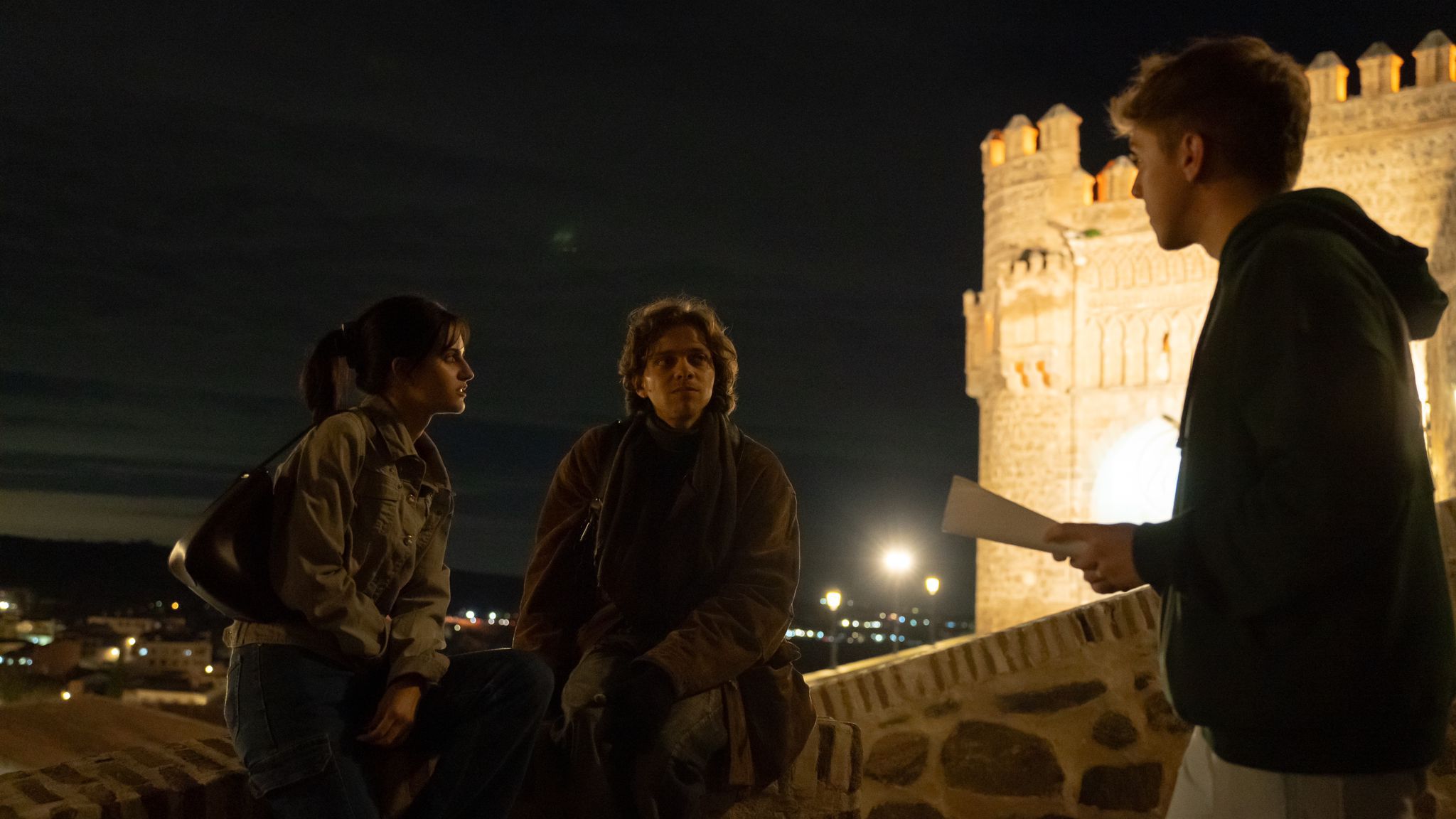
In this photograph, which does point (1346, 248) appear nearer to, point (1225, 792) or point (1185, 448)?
point (1185, 448)

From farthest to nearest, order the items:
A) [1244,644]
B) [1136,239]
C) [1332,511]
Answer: [1136,239] < [1244,644] < [1332,511]

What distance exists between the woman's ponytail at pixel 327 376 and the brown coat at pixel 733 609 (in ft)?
2.14

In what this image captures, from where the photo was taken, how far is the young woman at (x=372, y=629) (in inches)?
95.0

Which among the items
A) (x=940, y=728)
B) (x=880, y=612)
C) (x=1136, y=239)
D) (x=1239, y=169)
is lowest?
(x=880, y=612)

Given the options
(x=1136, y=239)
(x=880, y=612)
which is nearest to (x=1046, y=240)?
(x=1136, y=239)

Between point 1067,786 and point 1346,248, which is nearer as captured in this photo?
point 1346,248

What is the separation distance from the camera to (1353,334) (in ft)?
5.12

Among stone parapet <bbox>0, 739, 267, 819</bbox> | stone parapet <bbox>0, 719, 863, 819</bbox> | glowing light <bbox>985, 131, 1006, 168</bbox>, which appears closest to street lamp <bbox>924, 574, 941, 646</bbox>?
glowing light <bbox>985, 131, 1006, 168</bbox>

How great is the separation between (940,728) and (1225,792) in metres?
2.88

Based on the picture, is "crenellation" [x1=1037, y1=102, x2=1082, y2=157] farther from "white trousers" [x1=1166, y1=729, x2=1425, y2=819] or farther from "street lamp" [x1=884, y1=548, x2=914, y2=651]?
"white trousers" [x1=1166, y1=729, x2=1425, y2=819]

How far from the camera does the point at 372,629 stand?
2553mm

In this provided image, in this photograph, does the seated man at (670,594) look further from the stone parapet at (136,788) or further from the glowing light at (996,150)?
the glowing light at (996,150)

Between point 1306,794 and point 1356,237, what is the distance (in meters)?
0.70

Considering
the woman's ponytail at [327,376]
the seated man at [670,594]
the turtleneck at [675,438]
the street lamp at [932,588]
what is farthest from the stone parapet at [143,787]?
the street lamp at [932,588]
